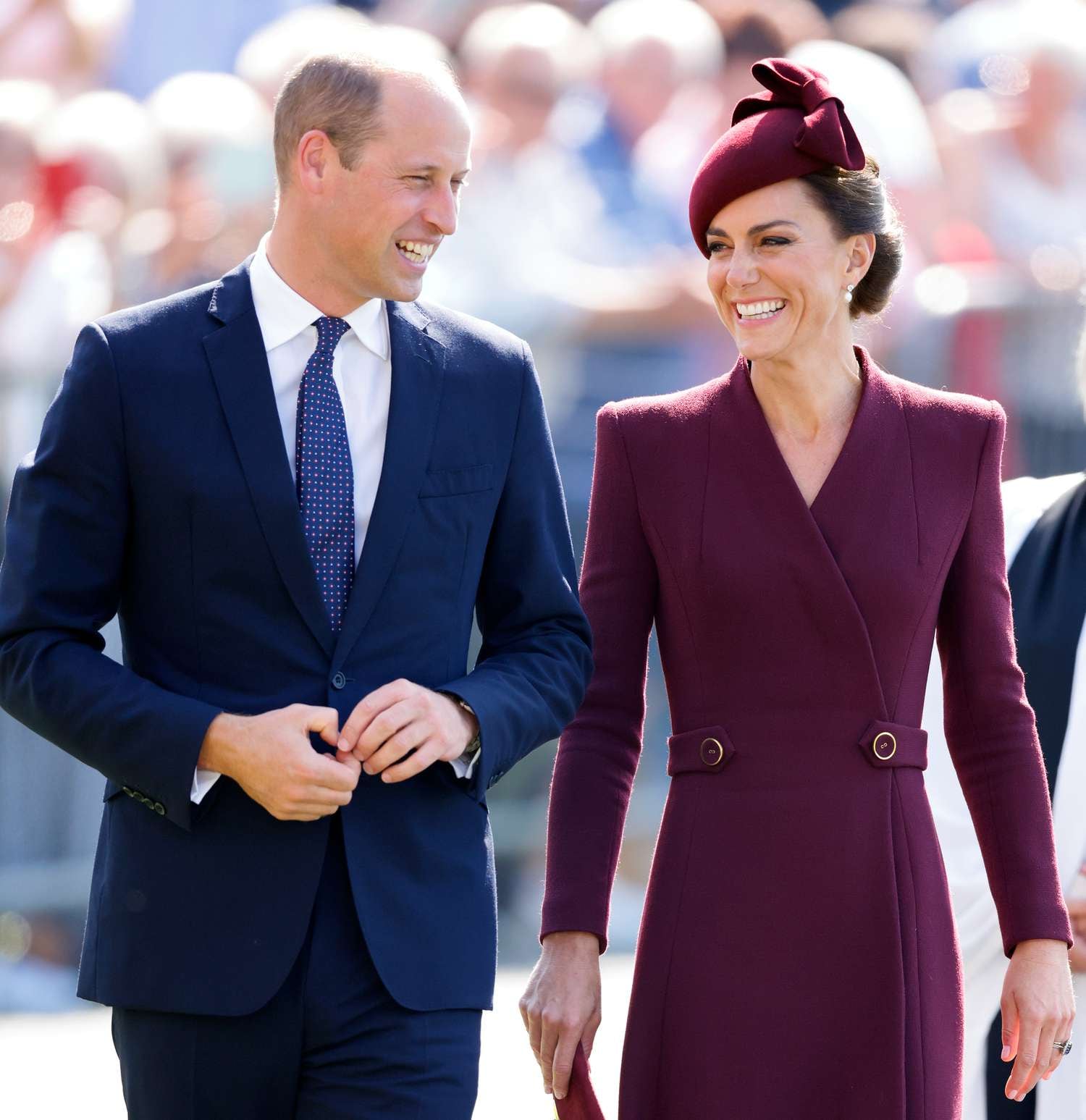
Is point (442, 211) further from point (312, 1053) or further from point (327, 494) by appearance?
point (312, 1053)

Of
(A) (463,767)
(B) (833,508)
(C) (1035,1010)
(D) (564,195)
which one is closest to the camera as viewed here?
(A) (463,767)

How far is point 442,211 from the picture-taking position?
2.70 meters

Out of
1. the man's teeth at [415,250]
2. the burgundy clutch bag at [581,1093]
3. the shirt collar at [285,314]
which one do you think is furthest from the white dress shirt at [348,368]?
the burgundy clutch bag at [581,1093]

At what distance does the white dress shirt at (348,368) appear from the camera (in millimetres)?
2695

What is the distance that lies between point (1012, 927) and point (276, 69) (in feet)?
15.0

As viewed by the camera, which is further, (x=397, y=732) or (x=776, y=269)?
(x=776, y=269)

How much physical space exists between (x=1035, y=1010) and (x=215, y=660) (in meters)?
1.22

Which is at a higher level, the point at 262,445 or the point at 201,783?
the point at 262,445

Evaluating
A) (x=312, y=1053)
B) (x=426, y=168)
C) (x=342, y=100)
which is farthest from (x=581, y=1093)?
(x=342, y=100)

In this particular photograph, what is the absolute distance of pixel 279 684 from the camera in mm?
2605

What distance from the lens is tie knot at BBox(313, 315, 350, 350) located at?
2.74 metres

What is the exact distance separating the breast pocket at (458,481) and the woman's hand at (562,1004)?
648mm

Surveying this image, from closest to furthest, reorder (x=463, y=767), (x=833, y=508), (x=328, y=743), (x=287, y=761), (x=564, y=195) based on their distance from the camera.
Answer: (x=287, y=761) → (x=328, y=743) → (x=463, y=767) → (x=833, y=508) → (x=564, y=195)

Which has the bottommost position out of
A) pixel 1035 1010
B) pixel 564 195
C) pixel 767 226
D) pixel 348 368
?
pixel 1035 1010
